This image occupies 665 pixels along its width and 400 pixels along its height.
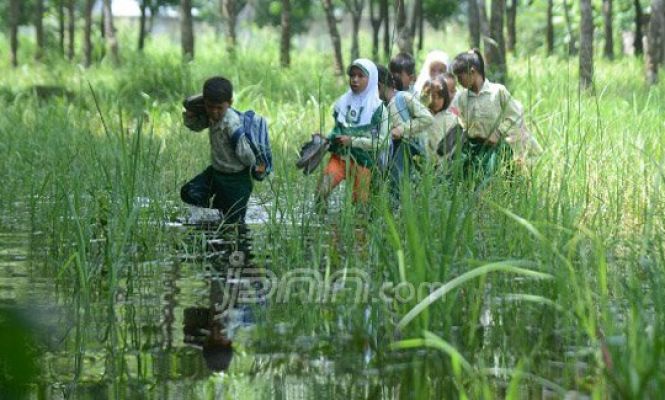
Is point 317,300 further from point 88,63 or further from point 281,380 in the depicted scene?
point 88,63

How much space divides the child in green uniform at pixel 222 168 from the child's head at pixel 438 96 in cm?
145

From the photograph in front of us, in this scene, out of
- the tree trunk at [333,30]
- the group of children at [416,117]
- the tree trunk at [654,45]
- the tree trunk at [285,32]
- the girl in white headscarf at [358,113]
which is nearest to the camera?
the group of children at [416,117]

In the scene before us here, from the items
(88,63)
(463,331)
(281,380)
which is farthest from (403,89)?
(88,63)

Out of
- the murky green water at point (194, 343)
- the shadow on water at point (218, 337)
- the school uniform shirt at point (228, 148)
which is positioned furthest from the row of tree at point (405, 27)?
the murky green water at point (194, 343)

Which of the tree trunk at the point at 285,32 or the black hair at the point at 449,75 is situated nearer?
the black hair at the point at 449,75

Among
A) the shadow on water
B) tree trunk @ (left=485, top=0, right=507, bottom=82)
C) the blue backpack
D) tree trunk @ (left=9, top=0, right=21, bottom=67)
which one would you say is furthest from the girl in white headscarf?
tree trunk @ (left=9, top=0, right=21, bottom=67)

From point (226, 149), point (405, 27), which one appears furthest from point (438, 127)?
point (405, 27)

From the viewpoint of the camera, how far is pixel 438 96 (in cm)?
943

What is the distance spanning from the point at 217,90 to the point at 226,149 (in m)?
0.50

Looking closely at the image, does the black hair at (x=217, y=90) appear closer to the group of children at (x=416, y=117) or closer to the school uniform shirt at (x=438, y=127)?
the group of children at (x=416, y=117)

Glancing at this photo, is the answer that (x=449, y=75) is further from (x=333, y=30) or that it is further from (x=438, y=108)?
(x=333, y=30)

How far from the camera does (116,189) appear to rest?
5801 millimetres

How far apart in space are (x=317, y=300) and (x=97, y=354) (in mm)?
1153

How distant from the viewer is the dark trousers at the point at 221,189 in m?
8.91
